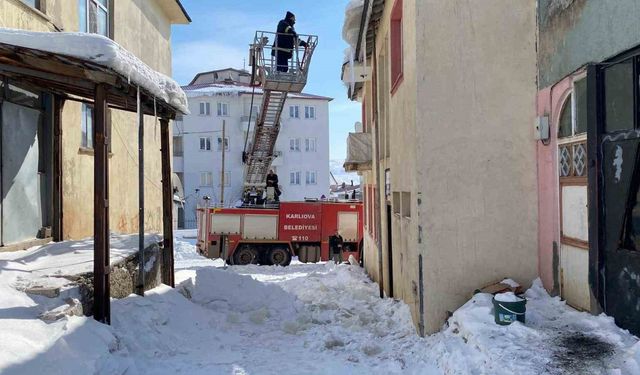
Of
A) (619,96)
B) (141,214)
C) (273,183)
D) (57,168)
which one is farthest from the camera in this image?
(273,183)

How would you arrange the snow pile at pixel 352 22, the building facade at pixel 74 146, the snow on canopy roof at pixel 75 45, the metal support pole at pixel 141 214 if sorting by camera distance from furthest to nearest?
the snow pile at pixel 352 22, the building facade at pixel 74 146, the metal support pole at pixel 141 214, the snow on canopy roof at pixel 75 45

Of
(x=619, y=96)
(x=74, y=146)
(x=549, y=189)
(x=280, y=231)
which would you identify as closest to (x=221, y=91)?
(x=280, y=231)

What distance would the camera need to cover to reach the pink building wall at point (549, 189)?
5980 mm

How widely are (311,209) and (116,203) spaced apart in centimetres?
975

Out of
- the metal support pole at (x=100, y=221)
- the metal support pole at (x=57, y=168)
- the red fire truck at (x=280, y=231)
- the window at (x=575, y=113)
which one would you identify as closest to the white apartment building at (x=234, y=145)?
the red fire truck at (x=280, y=231)

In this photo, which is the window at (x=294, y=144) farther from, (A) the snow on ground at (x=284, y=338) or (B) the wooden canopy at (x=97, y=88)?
(B) the wooden canopy at (x=97, y=88)

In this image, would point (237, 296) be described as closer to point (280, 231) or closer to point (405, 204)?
point (405, 204)

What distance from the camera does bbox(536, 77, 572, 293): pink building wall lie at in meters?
5.98

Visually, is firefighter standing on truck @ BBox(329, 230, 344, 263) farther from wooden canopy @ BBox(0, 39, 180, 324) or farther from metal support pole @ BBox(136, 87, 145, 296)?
wooden canopy @ BBox(0, 39, 180, 324)

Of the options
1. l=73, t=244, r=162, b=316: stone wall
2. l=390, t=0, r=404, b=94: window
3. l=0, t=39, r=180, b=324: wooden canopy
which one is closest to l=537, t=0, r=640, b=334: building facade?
l=390, t=0, r=404, b=94: window

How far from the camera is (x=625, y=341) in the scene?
4426 millimetres

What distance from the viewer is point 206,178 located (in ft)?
134

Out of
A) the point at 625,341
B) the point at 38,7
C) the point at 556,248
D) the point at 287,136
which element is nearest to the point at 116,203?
the point at 38,7

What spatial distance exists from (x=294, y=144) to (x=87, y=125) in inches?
1268
